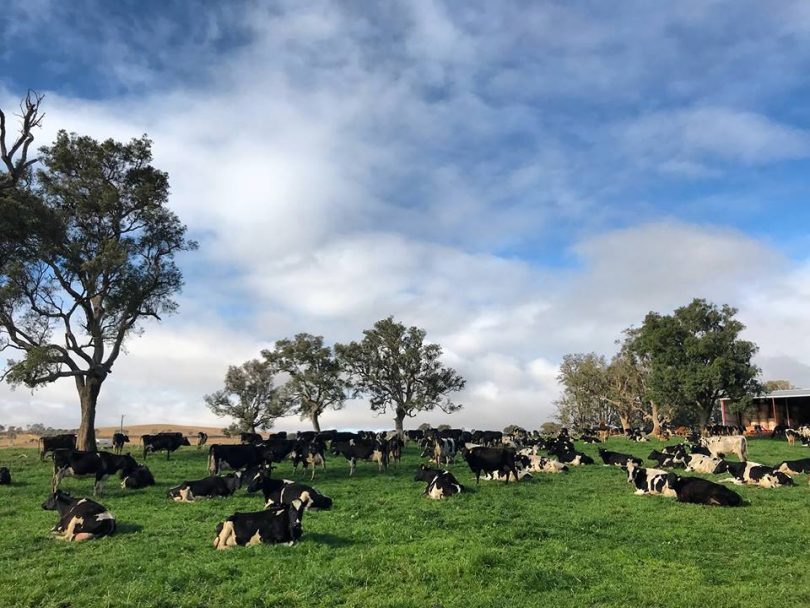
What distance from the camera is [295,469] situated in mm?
25453

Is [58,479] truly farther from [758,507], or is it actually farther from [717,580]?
[758,507]

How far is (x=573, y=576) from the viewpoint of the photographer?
33.0 feet

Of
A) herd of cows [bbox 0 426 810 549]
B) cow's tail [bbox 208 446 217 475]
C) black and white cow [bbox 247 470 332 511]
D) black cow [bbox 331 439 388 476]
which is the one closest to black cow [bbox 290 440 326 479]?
herd of cows [bbox 0 426 810 549]

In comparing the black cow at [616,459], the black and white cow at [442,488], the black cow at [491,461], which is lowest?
the black cow at [616,459]

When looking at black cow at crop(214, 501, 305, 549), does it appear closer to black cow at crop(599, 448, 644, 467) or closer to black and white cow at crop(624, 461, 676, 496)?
black and white cow at crop(624, 461, 676, 496)

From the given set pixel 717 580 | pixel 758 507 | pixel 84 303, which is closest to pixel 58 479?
pixel 84 303

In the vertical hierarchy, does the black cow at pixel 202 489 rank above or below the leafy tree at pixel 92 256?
below

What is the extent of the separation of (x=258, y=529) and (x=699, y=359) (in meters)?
49.7

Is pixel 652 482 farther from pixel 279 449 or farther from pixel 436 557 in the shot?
pixel 279 449

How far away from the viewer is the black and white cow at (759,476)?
21.1 m

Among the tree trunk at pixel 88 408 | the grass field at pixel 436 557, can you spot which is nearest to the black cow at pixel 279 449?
the grass field at pixel 436 557

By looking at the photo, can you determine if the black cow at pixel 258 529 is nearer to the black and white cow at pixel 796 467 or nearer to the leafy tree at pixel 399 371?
the black and white cow at pixel 796 467

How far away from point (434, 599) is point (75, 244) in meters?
30.2

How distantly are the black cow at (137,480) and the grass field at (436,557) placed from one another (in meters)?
2.46
